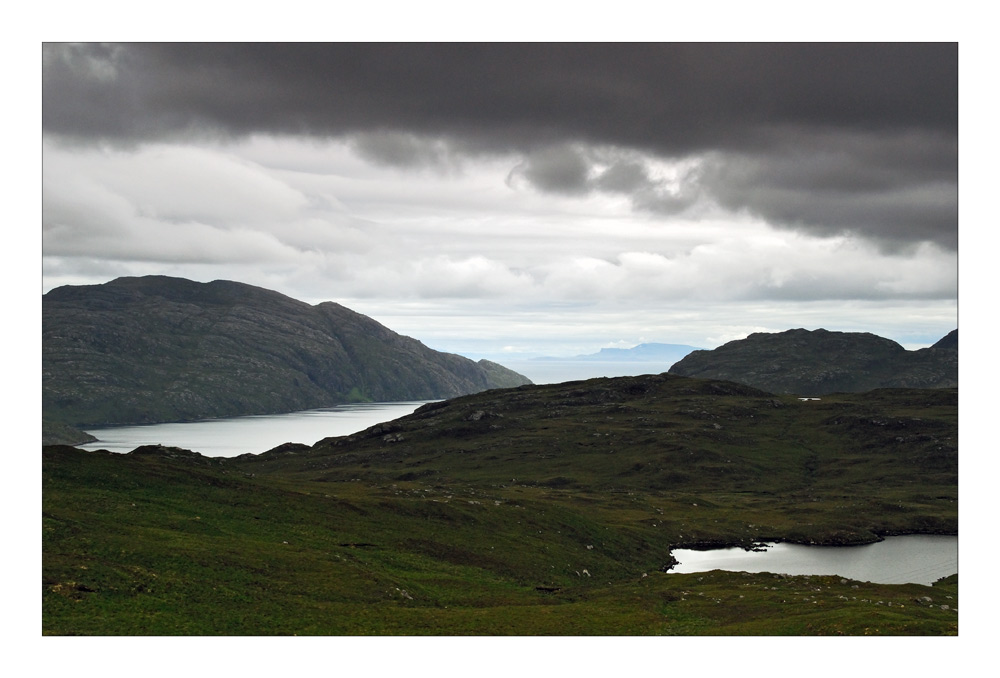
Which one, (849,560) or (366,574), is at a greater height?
(366,574)

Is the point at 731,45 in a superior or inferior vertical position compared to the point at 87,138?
superior

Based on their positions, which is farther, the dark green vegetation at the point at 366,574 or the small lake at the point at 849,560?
the small lake at the point at 849,560

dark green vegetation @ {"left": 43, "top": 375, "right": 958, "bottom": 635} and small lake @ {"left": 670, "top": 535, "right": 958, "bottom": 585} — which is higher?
dark green vegetation @ {"left": 43, "top": 375, "right": 958, "bottom": 635}

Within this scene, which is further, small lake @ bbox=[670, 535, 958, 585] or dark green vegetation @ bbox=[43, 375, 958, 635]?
small lake @ bbox=[670, 535, 958, 585]

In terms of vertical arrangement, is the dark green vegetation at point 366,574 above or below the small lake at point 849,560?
above

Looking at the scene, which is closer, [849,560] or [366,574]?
[366,574]

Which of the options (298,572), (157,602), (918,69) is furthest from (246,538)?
(918,69)

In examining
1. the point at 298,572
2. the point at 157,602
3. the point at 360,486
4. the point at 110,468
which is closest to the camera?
the point at 157,602
